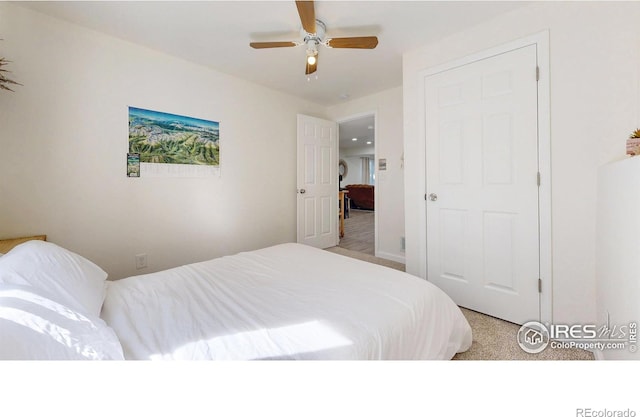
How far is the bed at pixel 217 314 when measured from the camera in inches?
26.8

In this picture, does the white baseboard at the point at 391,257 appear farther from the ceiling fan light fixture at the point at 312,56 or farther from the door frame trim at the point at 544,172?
the ceiling fan light fixture at the point at 312,56

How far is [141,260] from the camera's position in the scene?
238 centimetres

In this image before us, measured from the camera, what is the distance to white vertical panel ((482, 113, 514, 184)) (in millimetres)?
1873

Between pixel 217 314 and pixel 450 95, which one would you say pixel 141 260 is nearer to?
pixel 217 314

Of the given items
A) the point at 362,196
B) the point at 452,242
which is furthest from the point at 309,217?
the point at 362,196

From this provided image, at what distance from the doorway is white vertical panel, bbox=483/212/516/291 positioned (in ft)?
6.23

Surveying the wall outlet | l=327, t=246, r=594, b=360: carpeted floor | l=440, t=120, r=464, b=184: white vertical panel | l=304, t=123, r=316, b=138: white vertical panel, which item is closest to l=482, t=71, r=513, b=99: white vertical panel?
l=440, t=120, r=464, b=184: white vertical panel

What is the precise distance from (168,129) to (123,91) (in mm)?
450
